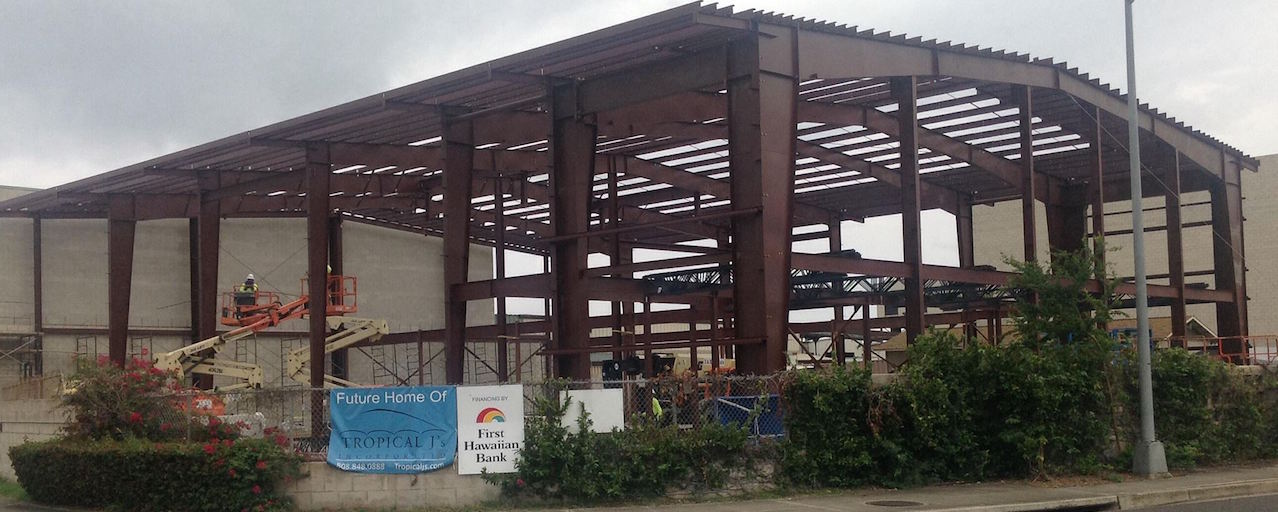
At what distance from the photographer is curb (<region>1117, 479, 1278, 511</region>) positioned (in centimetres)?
2117

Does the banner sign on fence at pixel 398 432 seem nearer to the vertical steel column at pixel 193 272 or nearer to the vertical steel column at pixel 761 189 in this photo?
the vertical steel column at pixel 761 189

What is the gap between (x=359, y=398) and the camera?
2038 centimetres

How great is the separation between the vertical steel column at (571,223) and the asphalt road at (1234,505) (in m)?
→ 15.7

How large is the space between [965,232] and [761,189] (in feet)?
92.0

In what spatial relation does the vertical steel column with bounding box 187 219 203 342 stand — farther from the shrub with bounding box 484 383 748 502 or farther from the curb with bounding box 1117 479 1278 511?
the curb with bounding box 1117 479 1278 511

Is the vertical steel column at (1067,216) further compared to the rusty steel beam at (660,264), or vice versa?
the vertical steel column at (1067,216)

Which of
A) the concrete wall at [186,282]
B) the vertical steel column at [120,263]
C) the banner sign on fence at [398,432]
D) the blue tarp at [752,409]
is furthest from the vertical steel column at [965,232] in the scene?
the banner sign on fence at [398,432]

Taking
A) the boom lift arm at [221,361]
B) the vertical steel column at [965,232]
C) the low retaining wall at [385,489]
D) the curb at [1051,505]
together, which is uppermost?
the vertical steel column at [965,232]

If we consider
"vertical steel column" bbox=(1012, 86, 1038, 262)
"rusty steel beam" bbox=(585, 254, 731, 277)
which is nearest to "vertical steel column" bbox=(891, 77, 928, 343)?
"vertical steel column" bbox=(1012, 86, 1038, 262)

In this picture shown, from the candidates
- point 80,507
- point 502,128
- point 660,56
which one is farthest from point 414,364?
point 80,507

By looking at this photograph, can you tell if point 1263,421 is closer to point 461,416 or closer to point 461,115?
point 461,416

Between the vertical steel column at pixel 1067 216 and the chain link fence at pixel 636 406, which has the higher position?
the vertical steel column at pixel 1067 216

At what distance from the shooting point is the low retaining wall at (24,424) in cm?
2853

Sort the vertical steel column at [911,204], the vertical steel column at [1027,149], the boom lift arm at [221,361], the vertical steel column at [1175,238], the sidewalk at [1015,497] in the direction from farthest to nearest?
the vertical steel column at [1175,238]
the boom lift arm at [221,361]
the vertical steel column at [1027,149]
the vertical steel column at [911,204]
the sidewalk at [1015,497]
